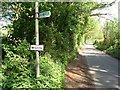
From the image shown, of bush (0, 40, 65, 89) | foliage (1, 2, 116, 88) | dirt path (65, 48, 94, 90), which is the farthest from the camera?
dirt path (65, 48, 94, 90)

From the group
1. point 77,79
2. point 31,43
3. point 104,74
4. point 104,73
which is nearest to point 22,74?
point 31,43

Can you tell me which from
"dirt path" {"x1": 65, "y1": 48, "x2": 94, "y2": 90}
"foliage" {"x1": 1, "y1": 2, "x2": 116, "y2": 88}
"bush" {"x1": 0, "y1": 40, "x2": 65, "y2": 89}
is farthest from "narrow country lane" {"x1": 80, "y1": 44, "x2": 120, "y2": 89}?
"bush" {"x1": 0, "y1": 40, "x2": 65, "y2": 89}

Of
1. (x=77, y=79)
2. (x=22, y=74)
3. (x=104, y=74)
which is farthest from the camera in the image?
(x=104, y=74)

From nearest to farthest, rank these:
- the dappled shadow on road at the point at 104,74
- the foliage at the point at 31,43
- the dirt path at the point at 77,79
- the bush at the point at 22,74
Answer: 1. the bush at the point at 22,74
2. the foliage at the point at 31,43
3. the dirt path at the point at 77,79
4. the dappled shadow on road at the point at 104,74

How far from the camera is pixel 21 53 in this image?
3713mm

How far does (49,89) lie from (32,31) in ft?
9.92

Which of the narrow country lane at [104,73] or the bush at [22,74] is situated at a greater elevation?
the bush at [22,74]

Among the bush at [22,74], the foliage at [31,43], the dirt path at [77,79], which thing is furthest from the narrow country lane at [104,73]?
the bush at [22,74]

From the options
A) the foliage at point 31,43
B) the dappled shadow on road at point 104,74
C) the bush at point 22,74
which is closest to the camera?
the bush at point 22,74

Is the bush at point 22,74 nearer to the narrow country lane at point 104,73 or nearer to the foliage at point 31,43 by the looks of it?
the foliage at point 31,43

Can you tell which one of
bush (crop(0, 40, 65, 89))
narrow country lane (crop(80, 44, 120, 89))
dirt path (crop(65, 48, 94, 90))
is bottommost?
narrow country lane (crop(80, 44, 120, 89))

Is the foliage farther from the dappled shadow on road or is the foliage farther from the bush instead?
the dappled shadow on road

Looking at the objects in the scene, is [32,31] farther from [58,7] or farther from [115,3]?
[115,3]

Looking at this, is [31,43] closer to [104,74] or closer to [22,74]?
[22,74]
